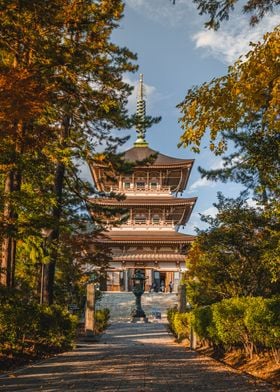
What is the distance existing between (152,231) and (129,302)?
8409 mm

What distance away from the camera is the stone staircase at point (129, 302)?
36.2 metres

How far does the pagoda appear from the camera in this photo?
4272 centimetres

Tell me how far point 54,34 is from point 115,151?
498cm

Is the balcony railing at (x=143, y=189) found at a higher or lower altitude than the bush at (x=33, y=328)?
higher

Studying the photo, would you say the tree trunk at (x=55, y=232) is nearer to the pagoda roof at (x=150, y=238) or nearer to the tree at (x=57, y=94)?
the tree at (x=57, y=94)

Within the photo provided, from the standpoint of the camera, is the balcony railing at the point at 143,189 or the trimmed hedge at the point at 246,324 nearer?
the trimmed hedge at the point at 246,324

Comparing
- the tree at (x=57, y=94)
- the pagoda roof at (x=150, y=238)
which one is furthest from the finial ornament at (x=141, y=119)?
the pagoda roof at (x=150, y=238)

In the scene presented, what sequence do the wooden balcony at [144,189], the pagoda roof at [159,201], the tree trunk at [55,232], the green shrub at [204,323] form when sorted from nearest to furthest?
the green shrub at [204,323]
the tree trunk at [55,232]
the pagoda roof at [159,201]
the wooden balcony at [144,189]

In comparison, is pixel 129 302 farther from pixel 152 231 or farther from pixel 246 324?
pixel 246 324

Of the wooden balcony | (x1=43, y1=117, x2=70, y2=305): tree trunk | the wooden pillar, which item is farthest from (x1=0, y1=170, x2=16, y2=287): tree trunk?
the wooden balcony

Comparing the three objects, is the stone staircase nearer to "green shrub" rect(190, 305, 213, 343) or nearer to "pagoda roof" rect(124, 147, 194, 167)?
"pagoda roof" rect(124, 147, 194, 167)

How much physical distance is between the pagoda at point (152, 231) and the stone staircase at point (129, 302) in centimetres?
211

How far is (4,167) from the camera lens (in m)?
9.94

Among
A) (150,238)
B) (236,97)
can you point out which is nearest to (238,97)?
(236,97)
